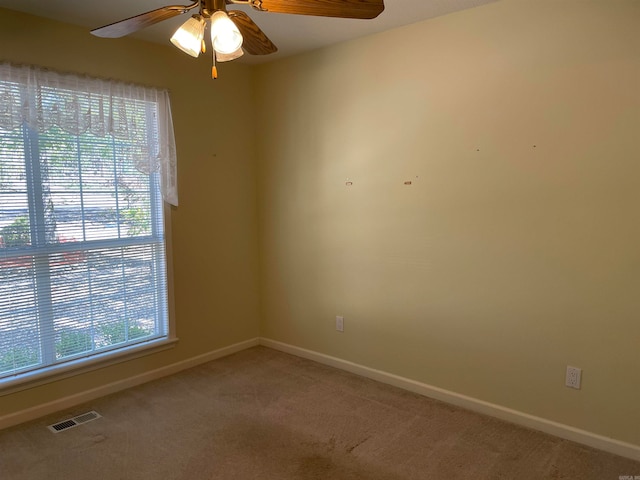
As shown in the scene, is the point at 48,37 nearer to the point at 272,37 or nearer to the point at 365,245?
the point at 272,37

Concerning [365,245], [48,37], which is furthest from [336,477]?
[48,37]

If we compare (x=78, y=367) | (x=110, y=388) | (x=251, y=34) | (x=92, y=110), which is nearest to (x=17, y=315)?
(x=78, y=367)

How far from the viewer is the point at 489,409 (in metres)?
2.71

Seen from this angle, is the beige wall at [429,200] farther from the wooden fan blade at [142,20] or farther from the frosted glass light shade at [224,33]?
the frosted glass light shade at [224,33]

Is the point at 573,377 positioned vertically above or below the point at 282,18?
below

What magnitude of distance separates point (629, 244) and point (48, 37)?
3.39 metres

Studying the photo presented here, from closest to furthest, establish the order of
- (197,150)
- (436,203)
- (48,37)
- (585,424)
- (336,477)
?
(336,477) → (585,424) → (48,37) → (436,203) → (197,150)

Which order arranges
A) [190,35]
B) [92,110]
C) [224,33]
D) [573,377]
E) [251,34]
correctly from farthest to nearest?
[92,110] < [573,377] < [251,34] < [190,35] < [224,33]

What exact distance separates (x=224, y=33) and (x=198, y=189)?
2.04m

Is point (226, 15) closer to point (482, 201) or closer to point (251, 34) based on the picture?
point (251, 34)

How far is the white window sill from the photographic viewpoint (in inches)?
103

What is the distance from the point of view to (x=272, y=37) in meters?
3.04

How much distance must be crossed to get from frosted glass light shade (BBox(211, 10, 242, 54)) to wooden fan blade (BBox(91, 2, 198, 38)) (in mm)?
143

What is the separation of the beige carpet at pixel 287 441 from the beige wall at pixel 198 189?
42 cm
